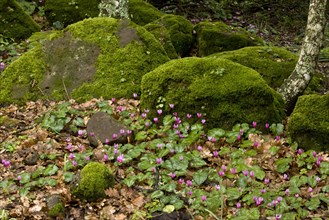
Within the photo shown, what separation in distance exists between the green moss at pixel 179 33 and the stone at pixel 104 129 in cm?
531

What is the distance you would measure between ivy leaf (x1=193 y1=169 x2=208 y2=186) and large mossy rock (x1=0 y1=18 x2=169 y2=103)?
2815 mm

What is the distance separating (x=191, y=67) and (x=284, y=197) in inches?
109

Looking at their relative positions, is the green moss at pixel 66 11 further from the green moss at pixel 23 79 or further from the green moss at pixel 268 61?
the green moss at pixel 268 61

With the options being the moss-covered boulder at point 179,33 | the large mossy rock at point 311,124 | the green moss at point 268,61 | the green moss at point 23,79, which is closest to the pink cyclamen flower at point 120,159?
the large mossy rock at point 311,124

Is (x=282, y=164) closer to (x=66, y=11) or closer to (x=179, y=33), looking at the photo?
(x=179, y=33)

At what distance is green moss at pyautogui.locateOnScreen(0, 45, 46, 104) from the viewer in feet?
24.9

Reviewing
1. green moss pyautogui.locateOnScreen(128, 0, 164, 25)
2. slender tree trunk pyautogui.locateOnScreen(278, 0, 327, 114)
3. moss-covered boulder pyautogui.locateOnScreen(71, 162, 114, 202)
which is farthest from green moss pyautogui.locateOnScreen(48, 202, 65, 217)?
green moss pyautogui.locateOnScreen(128, 0, 164, 25)

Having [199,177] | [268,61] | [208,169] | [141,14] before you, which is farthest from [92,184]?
[141,14]

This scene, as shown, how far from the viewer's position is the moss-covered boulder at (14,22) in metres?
Answer: 11.2

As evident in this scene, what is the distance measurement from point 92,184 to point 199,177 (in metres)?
1.32

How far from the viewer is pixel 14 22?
1134 centimetres

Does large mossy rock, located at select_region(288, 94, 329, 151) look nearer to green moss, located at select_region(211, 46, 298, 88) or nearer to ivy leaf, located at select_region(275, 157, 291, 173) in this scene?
ivy leaf, located at select_region(275, 157, 291, 173)

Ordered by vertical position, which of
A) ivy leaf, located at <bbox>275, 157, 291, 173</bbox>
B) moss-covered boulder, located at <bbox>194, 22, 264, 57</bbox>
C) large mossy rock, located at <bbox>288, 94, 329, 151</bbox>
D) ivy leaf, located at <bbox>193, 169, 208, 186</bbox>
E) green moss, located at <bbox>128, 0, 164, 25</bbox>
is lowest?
moss-covered boulder, located at <bbox>194, 22, 264, 57</bbox>

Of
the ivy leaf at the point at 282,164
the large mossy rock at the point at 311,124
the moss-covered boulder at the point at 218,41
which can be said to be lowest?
the moss-covered boulder at the point at 218,41
